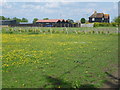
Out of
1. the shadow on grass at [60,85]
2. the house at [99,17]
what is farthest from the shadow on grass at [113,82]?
the house at [99,17]

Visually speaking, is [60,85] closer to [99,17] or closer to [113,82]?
[113,82]

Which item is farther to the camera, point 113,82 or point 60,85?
point 113,82

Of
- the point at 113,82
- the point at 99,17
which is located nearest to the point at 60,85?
the point at 113,82

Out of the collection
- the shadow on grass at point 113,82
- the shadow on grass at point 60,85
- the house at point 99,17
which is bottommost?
the shadow on grass at point 113,82

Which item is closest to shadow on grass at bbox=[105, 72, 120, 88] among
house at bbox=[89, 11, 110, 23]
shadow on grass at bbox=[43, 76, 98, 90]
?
shadow on grass at bbox=[43, 76, 98, 90]

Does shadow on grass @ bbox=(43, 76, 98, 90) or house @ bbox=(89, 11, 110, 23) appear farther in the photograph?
house @ bbox=(89, 11, 110, 23)

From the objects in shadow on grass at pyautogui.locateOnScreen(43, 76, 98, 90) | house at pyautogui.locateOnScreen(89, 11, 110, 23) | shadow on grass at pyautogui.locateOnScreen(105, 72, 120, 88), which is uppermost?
house at pyautogui.locateOnScreen(89, 11, 110, 23)

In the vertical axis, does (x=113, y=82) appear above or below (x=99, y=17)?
below

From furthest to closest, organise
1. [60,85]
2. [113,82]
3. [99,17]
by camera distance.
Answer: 1. [99,17]
2. [113,82]
3. [60,85]

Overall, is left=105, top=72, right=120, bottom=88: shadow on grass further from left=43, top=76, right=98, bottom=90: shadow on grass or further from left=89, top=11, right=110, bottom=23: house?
left=89, top=11, right=110, bottom=23: house

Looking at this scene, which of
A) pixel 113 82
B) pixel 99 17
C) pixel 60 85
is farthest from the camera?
pixel 99 17

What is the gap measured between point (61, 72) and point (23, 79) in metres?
1.74

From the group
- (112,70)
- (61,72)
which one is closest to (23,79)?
(61,72)

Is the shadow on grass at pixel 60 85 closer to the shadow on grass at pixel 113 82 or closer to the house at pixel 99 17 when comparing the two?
the shadow on grass at pixel 113 82
